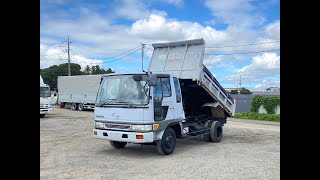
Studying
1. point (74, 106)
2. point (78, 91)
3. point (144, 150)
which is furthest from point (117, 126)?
point (74, 106)

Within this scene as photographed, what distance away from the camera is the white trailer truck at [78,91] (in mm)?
26750

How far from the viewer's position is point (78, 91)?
92.9ft

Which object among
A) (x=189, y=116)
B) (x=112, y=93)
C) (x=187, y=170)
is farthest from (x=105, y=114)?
(x=189, y=116)

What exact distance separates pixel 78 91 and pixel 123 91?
20.8m

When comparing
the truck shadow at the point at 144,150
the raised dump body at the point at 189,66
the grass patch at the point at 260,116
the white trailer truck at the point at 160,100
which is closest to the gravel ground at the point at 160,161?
the truck shadow at the point at 144,150

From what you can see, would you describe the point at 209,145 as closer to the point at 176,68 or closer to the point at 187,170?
the point at 176,68

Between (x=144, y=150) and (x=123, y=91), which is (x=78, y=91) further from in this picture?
(x=123, y=91)

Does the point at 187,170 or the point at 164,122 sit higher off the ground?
the point at 164,122

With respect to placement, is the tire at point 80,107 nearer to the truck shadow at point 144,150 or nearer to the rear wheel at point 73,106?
the rear wheel at point 73,106

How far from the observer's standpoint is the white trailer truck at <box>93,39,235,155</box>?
8.23 m

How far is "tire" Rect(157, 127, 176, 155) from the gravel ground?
0.60 ft

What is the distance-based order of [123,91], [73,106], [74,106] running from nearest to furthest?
[123,91], [74,106], [73,106]
